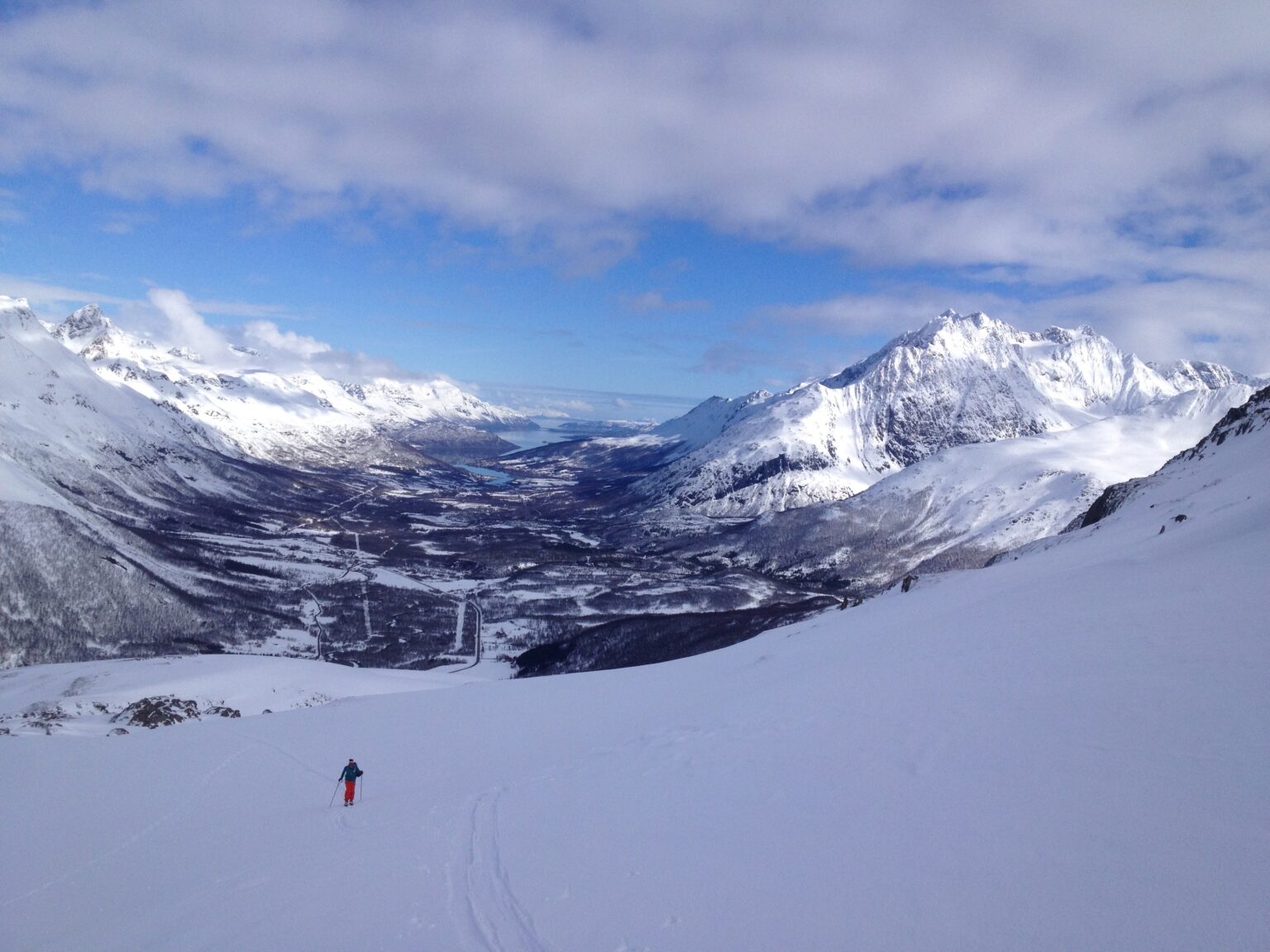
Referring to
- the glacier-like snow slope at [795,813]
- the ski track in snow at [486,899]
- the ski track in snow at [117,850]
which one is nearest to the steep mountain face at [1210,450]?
the glacier-like snow slope at [795,813]

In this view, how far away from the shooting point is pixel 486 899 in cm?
1070

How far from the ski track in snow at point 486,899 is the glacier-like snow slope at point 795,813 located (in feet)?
0.25

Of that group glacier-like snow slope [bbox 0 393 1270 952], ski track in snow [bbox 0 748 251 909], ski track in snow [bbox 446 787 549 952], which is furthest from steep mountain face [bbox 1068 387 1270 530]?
ski track in snow [bbox 0 748 251 909]

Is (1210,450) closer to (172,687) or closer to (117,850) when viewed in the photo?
(117,850)

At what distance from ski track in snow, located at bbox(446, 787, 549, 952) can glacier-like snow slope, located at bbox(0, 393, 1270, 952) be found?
7 cm

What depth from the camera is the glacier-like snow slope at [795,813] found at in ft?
24.6

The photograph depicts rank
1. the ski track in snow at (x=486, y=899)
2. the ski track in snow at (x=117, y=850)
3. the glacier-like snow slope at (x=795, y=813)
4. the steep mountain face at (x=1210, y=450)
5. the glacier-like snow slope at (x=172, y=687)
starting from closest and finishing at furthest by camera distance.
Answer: the glacier-like snow slope at (x=795, y=813)
the ski track in snow at (x=486, y=899)
the ski track in snow at (x=117, y=850)
the glacier-like snow slope at (x=172, y=687)
the steep mountain face at (x=1210, y=450)

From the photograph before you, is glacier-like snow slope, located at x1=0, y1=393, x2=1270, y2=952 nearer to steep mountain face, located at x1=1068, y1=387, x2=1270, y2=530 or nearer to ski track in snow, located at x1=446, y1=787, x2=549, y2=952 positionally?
ski track in snow, located at x1=446, y1=787, x2=549, y2=952

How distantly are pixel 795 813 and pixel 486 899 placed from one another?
18.0 feet

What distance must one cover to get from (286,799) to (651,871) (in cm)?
1528

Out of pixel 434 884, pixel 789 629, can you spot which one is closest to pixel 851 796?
pixel 434 884

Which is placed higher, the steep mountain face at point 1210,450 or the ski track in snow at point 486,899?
the steep mountain face at point 1210,450

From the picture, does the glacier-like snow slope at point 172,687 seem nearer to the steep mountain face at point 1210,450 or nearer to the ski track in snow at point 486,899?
the ski track in snow at point 486,899

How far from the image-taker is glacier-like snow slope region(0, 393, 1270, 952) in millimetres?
7488
